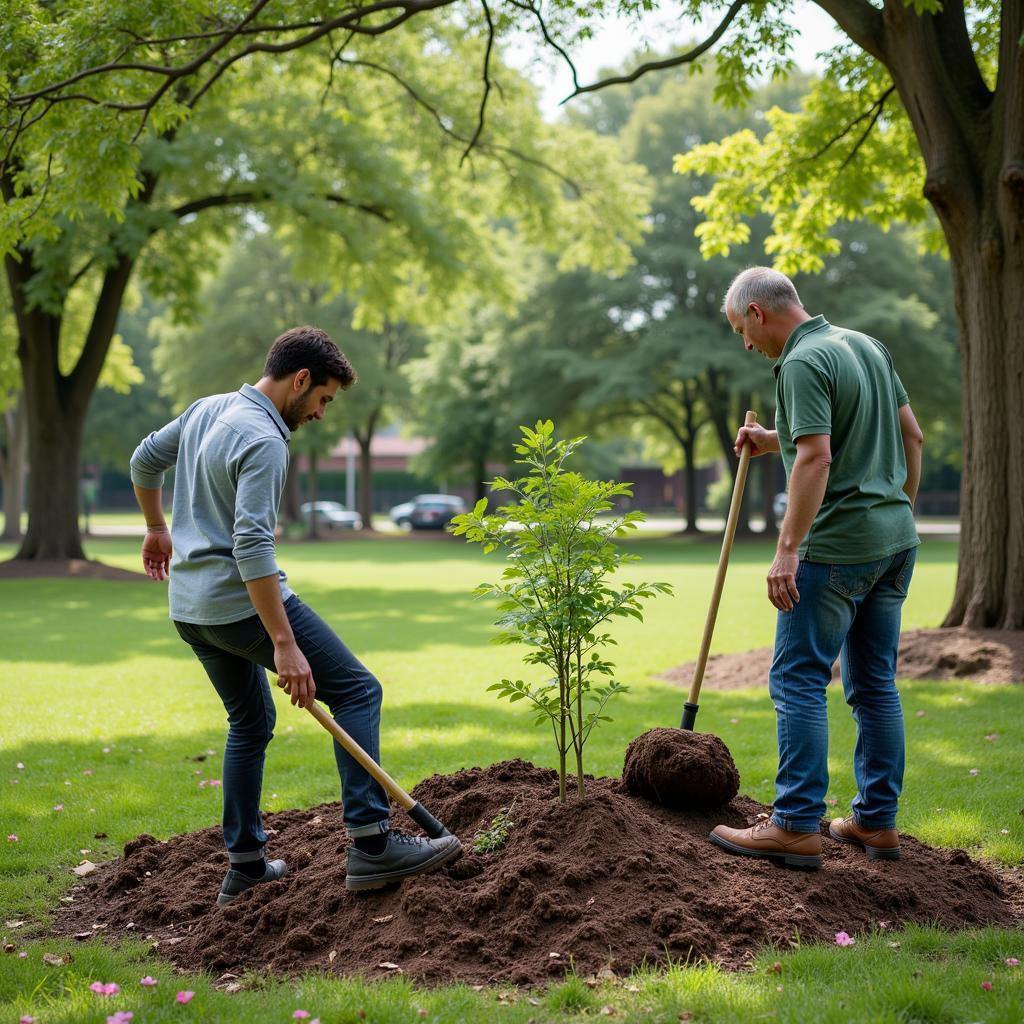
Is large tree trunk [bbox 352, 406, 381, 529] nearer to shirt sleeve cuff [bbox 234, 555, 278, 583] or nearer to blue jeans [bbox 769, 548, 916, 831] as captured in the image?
blue jeans [bbox 769, 548, 916, 831]

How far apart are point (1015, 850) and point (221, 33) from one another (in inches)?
299

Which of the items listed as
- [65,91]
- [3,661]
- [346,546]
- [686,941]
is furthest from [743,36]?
[346,546]

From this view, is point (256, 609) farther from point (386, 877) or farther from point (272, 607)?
point (386, 877)

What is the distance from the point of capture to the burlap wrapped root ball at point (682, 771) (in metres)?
4.64

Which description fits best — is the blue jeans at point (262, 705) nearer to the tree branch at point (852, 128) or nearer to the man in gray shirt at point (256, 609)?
the man in gray shirt at point (256, 609)


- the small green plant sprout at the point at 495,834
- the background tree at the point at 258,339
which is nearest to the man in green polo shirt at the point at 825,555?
the small green plant sprout at the point at 495,834

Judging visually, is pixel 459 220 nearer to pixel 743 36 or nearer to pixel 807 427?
pixel 743 36

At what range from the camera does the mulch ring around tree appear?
3672 millimetres

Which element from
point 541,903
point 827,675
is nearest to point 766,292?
point 827,675

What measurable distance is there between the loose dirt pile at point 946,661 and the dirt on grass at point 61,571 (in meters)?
13.7

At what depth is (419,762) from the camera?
6609 millimetres

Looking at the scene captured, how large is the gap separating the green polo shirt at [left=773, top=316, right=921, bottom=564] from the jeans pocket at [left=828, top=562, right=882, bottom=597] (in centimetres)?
3

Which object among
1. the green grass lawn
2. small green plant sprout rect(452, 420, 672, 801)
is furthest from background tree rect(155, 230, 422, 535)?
small green plant sprout rect(452, 420, 672, 801)

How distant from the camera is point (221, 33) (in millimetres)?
8281
